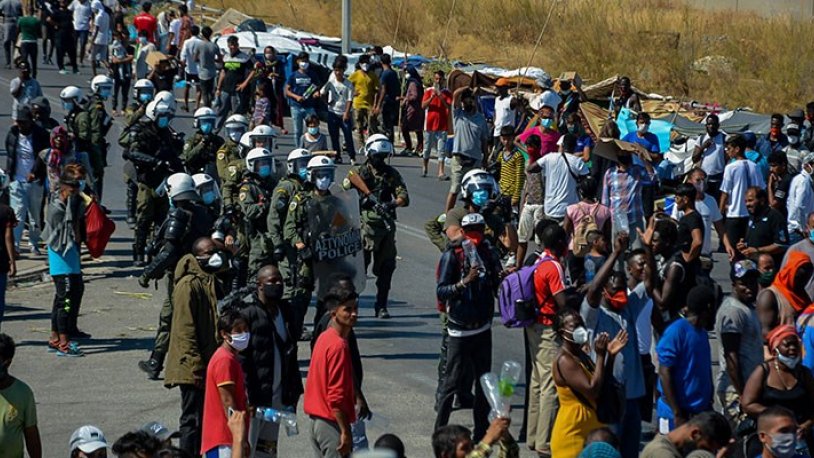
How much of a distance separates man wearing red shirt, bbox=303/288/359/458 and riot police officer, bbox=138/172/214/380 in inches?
135

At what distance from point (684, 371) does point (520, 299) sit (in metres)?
1.37

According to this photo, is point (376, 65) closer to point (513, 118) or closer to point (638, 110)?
point (513, 118)

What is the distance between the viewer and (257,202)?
1419 centimetres

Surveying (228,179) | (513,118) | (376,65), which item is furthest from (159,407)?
(376,65)

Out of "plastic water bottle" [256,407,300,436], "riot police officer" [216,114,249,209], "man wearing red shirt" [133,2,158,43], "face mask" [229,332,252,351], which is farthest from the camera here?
"man wearing red shirt" [133,2,158,43]

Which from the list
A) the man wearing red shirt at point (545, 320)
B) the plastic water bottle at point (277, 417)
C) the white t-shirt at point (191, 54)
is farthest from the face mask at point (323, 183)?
the white t-shirt at point (191, 54)

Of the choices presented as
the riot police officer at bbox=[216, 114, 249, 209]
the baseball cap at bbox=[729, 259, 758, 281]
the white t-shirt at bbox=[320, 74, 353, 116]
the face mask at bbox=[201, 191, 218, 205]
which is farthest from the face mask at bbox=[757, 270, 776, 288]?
the white t-shirt at bbox=[320, 74, 353, 116]

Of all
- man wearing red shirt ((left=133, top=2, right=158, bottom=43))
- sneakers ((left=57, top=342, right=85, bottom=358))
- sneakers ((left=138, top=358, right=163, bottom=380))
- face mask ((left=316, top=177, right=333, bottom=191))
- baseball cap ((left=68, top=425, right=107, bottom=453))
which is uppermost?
man wearing red shirt ((left=133, top=2, right=158, bottom=43))

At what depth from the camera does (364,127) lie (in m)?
25.3

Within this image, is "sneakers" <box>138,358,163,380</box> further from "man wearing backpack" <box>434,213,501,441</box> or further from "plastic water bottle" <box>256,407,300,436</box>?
"plastic water bottle" <box>256,407,300,436</box>

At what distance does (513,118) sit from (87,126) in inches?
304

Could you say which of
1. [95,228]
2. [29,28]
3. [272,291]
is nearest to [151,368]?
[95,228]

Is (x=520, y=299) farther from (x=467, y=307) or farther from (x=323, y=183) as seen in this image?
(x=323, y=183)

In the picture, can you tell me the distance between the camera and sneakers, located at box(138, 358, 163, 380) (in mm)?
13234
